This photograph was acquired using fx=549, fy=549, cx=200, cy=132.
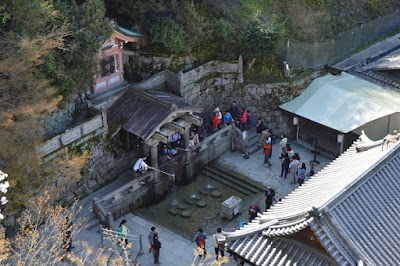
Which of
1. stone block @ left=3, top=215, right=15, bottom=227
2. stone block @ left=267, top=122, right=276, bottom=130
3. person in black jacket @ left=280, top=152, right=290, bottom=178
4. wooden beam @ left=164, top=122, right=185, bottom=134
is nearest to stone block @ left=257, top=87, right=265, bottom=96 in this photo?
stone block @ left=267, top=122, right=276, bottom=130

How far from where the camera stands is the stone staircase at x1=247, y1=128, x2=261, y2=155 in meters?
34.2

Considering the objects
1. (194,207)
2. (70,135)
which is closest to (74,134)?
(70,135)

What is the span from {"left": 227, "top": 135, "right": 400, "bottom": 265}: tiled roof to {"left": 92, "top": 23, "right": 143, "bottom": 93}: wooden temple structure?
1408 centimetres

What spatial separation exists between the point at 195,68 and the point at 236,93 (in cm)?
349

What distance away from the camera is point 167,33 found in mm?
33469

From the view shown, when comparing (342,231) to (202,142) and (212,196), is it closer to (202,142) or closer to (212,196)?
(212,196)

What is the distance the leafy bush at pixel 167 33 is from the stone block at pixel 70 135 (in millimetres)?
8931

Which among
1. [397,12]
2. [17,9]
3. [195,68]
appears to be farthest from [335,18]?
[17,9]

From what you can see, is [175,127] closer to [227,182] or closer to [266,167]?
[227,182]

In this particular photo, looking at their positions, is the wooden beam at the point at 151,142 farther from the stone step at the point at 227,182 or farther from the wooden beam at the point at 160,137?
the stone step at the point at 227,182

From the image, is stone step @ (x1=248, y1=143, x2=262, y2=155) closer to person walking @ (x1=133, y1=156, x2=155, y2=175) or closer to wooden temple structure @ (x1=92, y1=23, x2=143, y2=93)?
person walking @ (x1=133, y1=156, x2=155, y2=175)

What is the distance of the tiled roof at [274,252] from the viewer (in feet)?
61.1

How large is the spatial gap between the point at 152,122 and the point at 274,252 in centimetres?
1202

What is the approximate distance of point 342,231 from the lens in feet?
59.3
